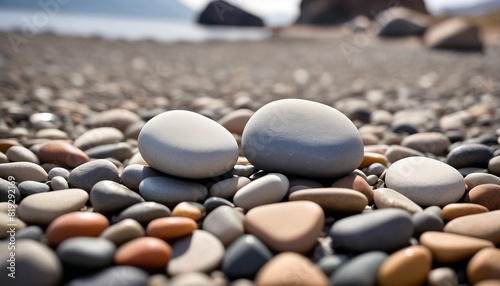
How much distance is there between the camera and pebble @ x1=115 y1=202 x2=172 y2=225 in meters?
1.72

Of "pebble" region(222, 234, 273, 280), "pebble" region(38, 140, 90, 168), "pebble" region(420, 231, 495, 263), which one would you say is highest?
"pebble" region(38, 140, 90, 168)

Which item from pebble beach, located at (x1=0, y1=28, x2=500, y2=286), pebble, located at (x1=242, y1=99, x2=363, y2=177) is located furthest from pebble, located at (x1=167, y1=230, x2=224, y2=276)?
pebble, located at (x1=242, y1=99, x2=363, y2=177)

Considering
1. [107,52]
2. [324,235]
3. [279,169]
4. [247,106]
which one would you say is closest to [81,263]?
[324,235]

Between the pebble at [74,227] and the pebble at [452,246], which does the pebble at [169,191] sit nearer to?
the pebble at [74,227]

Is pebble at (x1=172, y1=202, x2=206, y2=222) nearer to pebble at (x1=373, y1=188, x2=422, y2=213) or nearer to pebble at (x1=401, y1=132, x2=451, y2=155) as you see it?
pebble at (x1=373, y1=188, x2=422, y2=213)

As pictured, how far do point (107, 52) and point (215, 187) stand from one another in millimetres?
9607

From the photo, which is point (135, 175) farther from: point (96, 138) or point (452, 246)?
point (452, 246)

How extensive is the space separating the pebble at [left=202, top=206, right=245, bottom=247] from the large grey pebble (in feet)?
1.18

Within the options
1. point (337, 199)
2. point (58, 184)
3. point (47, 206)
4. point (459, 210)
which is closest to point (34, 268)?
point (47, 206)

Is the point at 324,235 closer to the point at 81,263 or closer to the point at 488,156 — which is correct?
the point at 81,263

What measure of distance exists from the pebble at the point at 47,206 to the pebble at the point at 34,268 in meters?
0.34

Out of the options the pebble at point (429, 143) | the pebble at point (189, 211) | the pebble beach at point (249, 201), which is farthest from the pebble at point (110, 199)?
the pebble at point (429, 143)

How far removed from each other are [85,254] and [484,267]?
1.38m

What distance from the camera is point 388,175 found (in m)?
2.16
